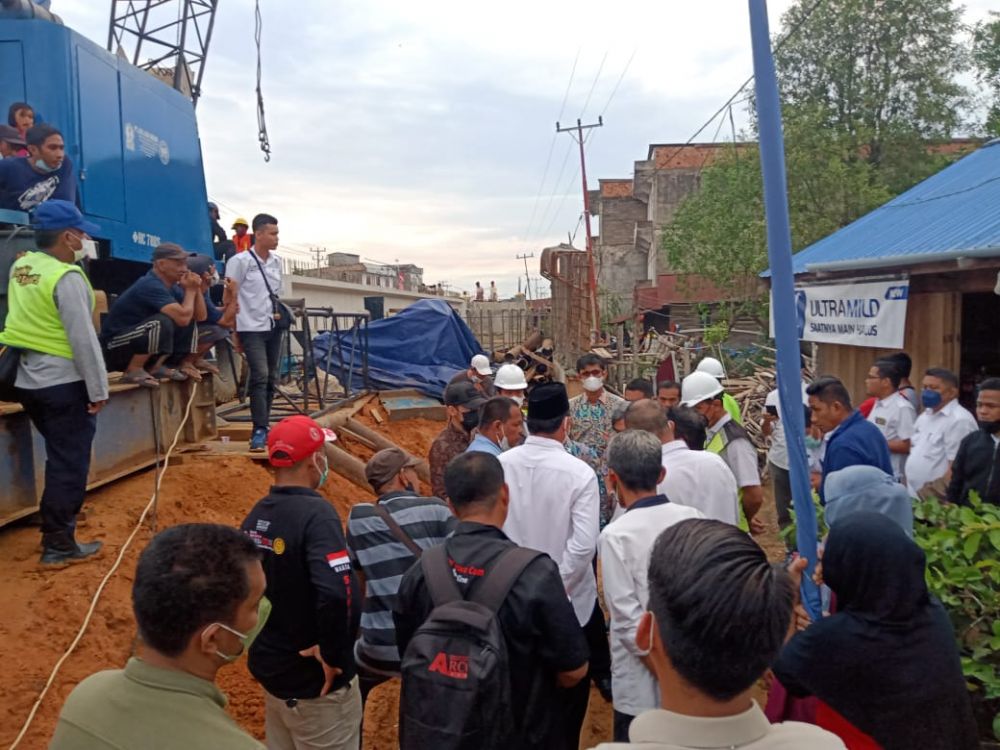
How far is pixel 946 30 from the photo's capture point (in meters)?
20.2

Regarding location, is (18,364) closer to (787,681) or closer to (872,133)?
(787,681)

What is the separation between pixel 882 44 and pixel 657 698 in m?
22.9

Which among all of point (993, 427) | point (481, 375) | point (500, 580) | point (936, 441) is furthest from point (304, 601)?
point (481, 375)

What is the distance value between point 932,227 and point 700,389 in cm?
469

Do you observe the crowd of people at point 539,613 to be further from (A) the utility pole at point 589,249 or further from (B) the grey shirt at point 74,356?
(A) the utility pole at point 589,249

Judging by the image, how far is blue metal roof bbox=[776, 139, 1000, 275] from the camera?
21.6ft

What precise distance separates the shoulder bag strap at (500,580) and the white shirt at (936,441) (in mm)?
4660

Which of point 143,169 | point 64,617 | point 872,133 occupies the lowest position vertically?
point 64,617

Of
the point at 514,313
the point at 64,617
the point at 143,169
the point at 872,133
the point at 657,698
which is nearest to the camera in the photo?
the point at 657,698

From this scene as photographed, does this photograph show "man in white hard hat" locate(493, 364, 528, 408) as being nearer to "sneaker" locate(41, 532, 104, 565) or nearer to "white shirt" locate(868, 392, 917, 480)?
"white shirt" locate(868, 392, 917, 480)

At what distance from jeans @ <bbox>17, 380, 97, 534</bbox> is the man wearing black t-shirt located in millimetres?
2575

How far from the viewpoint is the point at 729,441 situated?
4.73 meters

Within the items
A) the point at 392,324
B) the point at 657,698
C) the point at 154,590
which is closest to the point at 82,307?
the point at 154,590

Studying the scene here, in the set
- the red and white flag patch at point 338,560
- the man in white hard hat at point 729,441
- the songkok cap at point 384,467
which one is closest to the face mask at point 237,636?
the red and white flag patch at point 338,560
